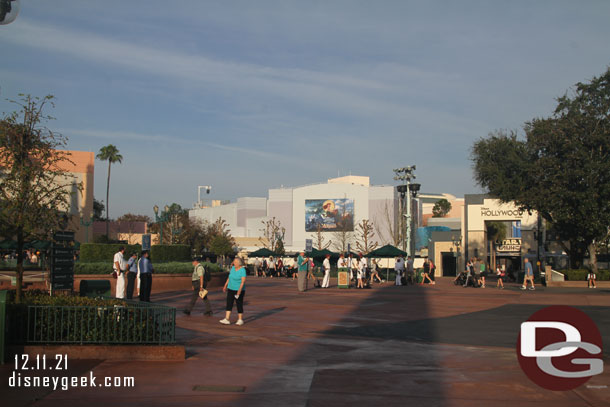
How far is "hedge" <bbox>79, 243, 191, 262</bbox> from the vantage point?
30.9m

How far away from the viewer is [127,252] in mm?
36438

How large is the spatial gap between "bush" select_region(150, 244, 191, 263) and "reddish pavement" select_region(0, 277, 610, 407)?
60.0 ft

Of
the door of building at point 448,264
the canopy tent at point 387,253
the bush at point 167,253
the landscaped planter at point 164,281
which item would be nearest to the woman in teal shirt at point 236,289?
the landscaped planter at point 164,281

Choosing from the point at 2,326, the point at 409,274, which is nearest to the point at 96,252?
the point at 409,274

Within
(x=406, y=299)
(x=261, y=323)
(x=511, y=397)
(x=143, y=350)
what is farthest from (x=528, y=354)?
(x=406, y=299)

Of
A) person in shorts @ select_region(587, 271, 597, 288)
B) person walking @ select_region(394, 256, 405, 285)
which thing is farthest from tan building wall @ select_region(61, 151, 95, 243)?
person in shorts @ select_region(587, 271, 597, 288)

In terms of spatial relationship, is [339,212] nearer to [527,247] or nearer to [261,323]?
[527,247]

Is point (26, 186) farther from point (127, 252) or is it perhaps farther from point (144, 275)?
point (127, 252)

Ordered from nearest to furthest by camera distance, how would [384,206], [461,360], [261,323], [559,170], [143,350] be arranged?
[143,350] < [461,360] < [261,323] < [559,170] < [384,206]

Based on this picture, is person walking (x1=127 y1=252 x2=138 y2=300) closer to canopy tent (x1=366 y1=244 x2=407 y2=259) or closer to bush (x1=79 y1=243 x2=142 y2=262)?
bush (x1=79 y1=243 x2=142 y2=262)

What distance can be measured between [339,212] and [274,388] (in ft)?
352

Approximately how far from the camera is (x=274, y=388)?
793 cm

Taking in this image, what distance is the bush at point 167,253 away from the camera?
34438 millimetres
